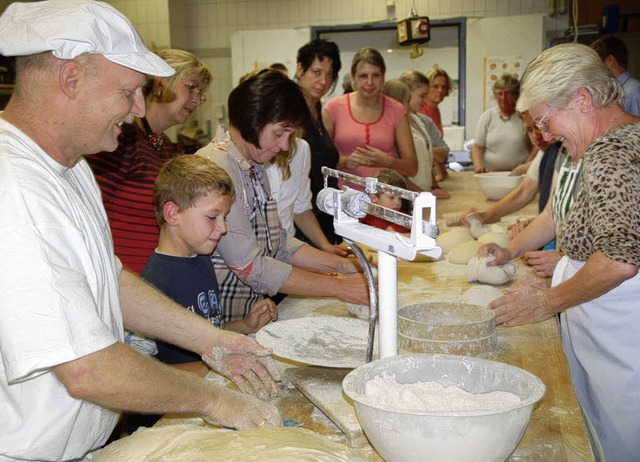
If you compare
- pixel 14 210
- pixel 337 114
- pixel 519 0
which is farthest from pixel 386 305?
pixel 519 0

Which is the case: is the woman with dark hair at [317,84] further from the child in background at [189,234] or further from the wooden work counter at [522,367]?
the child in background at [189,234]

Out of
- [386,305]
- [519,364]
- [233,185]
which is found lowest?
[519,364]

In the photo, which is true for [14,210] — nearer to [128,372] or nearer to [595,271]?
[128,372]

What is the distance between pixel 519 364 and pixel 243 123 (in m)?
1.16

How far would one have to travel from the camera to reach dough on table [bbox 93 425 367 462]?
1.06 m

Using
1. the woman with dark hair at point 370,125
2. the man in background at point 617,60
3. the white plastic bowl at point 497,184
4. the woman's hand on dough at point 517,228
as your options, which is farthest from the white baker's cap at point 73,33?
the man in background at point 617,60

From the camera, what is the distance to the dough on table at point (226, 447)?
1.06 meters

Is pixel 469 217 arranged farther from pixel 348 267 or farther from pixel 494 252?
pixel 348 267

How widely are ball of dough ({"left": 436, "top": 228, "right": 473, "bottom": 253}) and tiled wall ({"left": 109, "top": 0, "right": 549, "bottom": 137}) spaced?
4.73 meters

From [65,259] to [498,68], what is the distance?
6.84 metres

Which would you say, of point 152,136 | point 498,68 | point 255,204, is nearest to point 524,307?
point 255,204

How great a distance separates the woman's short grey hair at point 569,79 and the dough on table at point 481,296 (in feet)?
1.97

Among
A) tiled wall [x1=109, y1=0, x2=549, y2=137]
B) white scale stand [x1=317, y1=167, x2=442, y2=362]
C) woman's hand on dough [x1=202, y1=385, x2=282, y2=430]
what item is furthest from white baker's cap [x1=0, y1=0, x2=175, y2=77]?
tiled wall [x1=109, y1=0, x2=549, y2=137]

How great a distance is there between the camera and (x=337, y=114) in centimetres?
409
